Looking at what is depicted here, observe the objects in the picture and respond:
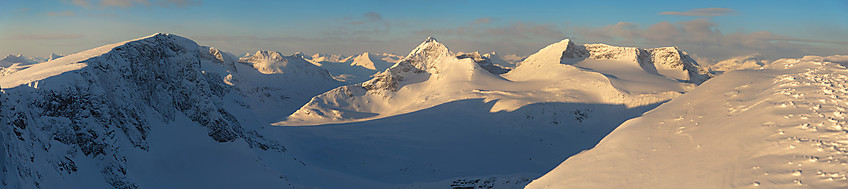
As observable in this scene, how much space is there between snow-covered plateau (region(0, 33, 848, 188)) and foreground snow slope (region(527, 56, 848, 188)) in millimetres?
87

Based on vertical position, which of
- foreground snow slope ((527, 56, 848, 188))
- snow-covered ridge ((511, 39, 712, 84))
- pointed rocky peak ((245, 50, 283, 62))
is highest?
foreground snow slope ((527, 56, 848, 188))

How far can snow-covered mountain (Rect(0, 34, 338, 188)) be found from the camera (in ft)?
66.8

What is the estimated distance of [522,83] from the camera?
301 ft

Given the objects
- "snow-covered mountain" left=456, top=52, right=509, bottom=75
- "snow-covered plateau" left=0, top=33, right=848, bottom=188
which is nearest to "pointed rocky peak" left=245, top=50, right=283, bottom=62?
"snow-covered mountain" left=456, top=52, right=509, bottom=75

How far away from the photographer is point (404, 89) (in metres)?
95.1

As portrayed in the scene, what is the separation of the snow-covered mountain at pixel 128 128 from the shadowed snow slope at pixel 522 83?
41.3 m

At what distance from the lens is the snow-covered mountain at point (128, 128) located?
66.8 ft

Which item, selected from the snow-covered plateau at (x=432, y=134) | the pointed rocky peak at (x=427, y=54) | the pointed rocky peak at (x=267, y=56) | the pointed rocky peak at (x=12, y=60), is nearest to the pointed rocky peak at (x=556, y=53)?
the pointed rocky peak at (x=427, y=54)

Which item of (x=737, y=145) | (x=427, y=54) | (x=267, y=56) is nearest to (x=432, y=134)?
(x=737, y=145)

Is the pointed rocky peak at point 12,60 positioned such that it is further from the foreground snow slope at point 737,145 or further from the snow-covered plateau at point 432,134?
the foreground snow slope at point 737,145

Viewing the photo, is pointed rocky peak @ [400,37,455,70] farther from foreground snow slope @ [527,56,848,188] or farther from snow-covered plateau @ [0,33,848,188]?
foreground snow slope @ [527,56,848,188]

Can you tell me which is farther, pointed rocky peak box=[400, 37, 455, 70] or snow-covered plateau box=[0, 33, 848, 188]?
pointed rocky peak box=[400, 37, 455, 70]

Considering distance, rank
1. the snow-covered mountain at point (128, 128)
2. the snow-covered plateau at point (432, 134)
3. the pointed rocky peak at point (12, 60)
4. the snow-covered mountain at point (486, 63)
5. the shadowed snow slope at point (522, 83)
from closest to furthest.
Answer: the snow-covered plateau at point (432, 134) < the snow-covered mountain at point (128, 128) < the shadowed snow slope at point (522, 83) < the snow-covered mountain at point (486, 63) < the pointed rocky peak at point (12, 60)

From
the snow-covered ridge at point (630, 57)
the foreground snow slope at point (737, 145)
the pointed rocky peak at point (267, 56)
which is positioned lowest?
the pointed rocky peak at point (267, 56)
